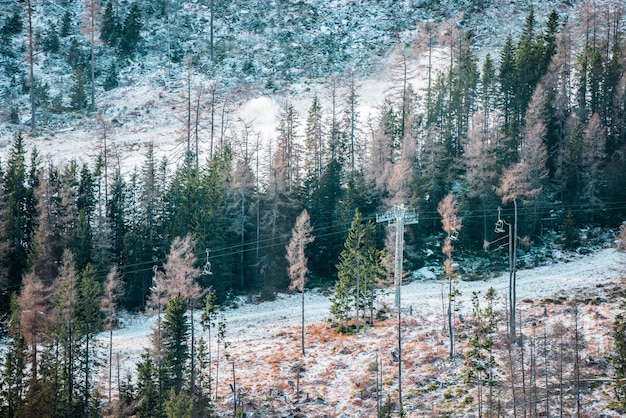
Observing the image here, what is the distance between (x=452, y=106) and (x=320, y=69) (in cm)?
3147

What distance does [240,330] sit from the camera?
62594 millimetres

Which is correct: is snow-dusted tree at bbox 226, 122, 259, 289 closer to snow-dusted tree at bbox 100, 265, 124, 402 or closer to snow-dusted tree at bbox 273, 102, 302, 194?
snow-dusted tree at bbox 273, 102, 302, 194

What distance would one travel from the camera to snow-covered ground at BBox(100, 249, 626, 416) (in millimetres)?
54938

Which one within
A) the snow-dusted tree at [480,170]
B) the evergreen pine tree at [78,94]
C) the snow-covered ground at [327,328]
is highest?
the evergreen pine tree at [78,94]

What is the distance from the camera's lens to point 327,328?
62.0 m

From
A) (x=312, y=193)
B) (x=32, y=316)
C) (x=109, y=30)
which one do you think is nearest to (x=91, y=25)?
(x=109, y=30)

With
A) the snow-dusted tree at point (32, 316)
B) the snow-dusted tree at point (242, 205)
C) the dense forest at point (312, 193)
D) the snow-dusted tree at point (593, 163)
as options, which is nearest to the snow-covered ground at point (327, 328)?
the dense forest at point (312, 193)

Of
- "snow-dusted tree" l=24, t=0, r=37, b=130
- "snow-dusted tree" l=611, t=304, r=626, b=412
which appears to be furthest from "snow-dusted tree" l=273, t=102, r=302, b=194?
"snow-dusted tree" l=611, t=304, r=626, b=412

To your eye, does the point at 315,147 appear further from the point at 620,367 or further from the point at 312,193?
the point at 620,367

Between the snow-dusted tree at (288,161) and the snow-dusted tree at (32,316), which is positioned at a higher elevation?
the snow-dusted tree at (288,161)

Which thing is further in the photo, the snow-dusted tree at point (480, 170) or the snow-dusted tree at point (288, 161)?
the snow-dusted tree at point (288, 161)

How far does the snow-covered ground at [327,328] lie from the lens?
54938 mm

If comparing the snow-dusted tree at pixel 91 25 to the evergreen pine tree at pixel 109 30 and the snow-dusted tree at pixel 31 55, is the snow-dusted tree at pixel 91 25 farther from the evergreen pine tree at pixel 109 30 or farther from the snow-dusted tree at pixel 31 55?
the snow-dusted tree at pixel 31 55

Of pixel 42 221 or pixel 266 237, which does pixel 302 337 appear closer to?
pixel 266 237
